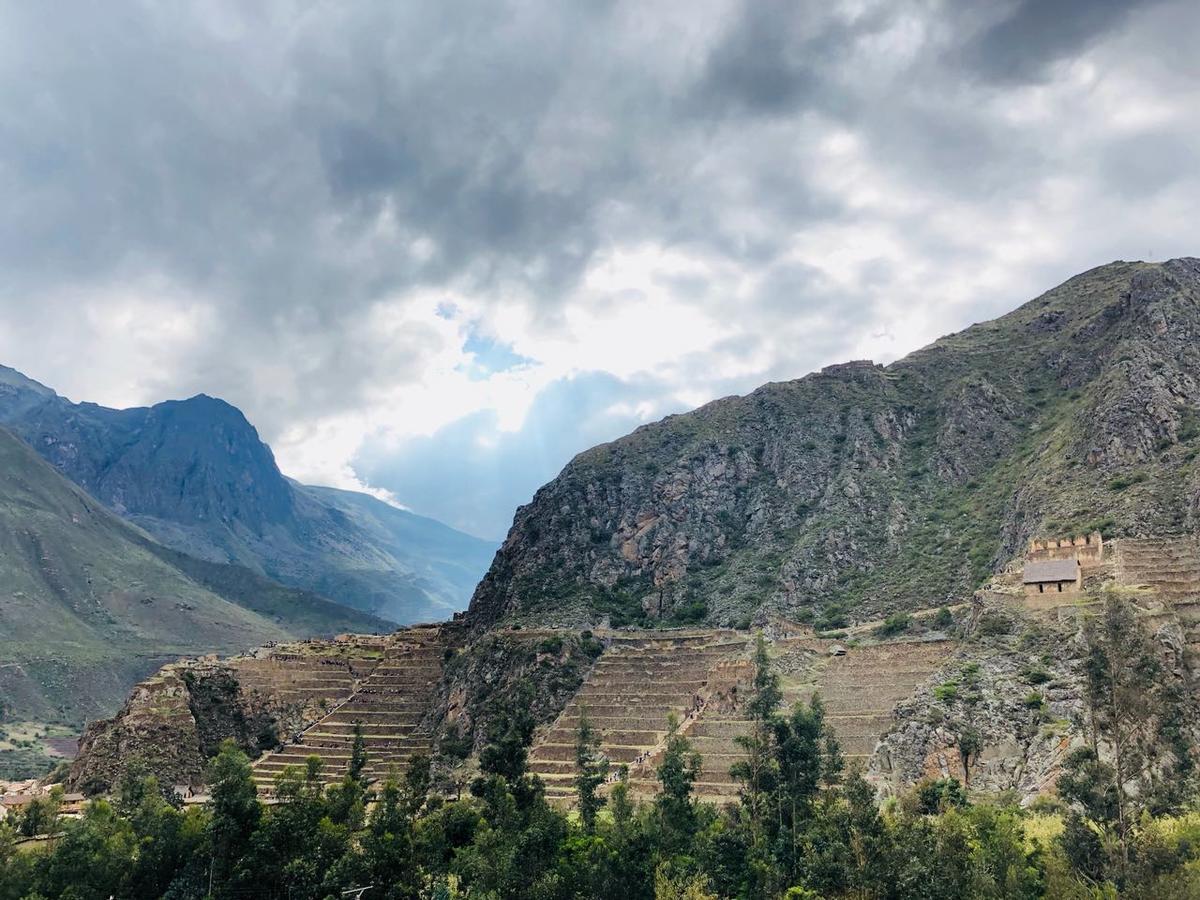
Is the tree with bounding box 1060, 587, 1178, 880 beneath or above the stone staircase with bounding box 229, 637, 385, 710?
beneath

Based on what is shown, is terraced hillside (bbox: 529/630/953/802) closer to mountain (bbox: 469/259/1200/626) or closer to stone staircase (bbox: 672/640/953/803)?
stone staircase (bbox: 672/640/953/803)

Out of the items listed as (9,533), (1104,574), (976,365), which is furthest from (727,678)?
(9,533)

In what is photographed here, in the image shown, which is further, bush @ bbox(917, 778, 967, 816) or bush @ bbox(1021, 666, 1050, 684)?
bush @ bbox(1021, 666, 1050, 684)

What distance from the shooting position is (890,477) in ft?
379

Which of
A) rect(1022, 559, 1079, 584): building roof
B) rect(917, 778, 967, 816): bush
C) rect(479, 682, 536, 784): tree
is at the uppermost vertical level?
rect(1022, 559, 1079, 584): building roof

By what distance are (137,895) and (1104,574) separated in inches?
2374

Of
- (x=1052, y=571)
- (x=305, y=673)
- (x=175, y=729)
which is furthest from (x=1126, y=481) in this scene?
(x=175, y=729)

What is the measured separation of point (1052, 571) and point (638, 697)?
33.8m

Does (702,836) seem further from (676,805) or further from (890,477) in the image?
(890,477)

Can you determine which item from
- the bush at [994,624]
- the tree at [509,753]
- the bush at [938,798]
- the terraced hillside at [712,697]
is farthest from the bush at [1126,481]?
the tree at [509,753]

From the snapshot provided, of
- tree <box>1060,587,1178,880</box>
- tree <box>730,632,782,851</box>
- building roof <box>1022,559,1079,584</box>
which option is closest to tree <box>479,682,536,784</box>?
tree <box>730,632,782,851</box>

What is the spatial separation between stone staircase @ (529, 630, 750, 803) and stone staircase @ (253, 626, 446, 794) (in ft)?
51.6

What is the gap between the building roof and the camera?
205 feet

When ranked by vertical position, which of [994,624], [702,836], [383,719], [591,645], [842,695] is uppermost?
[591,645]
